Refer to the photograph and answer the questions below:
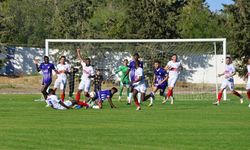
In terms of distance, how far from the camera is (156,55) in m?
43.3

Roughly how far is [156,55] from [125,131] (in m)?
25.2

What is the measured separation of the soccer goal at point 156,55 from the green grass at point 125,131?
59.2ft

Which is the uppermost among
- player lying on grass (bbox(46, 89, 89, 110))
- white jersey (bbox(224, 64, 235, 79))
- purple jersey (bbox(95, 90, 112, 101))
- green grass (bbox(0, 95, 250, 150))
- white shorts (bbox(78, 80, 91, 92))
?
white jersey (bbox(224, 64, 235, 79))

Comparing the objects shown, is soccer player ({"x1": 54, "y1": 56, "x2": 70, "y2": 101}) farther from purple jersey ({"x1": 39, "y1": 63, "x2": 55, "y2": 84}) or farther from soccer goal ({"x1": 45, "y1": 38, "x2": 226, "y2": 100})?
soccer goal ({"x1": 45, "y1": 38, "x2": 226, "y2": 100})

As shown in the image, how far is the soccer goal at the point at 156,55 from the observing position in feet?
141

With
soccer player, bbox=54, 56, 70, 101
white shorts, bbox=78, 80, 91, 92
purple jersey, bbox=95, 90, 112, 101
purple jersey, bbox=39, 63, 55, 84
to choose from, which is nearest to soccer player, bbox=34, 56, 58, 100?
purple jersey, bbox=39, 63, 55, 84

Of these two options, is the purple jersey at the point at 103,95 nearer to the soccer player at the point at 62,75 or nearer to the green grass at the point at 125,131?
the soccer player at the point at 62,75

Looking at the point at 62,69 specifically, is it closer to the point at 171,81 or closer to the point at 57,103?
the point at 171,81

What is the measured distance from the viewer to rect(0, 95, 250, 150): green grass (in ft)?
50.0

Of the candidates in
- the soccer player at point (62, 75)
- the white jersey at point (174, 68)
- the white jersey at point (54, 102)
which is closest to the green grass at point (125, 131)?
the white jersey at point (54, 102)

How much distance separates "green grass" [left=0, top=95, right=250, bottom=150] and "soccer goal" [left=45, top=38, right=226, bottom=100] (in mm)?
18037

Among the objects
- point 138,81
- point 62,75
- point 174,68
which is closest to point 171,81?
point 174,68

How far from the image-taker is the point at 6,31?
2603 inches

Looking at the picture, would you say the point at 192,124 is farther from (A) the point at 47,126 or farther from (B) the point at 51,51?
(B) the point at 51,51
